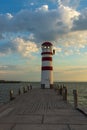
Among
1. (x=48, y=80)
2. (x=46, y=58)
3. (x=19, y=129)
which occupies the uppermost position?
(x=46, y=58)

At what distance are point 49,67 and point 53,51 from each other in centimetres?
286

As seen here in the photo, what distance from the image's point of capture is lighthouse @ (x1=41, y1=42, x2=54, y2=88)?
125ft

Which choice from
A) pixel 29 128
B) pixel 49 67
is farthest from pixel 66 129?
pixel 49 67

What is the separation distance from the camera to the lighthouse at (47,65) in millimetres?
38000

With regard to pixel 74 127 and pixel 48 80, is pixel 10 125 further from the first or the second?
pixel 48 80

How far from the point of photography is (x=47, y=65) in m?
37.8

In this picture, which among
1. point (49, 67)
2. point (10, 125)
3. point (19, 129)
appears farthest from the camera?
point (49, 67)

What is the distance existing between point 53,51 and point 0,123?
97.7 feet

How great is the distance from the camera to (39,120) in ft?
36.3

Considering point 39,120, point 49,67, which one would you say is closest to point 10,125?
point 39,120

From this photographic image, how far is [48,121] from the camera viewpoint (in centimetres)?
1083

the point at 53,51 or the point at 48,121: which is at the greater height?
the point at 53,51

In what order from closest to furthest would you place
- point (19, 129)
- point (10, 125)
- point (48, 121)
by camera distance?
point (19, 129), point (10, 125), point (48, 121)

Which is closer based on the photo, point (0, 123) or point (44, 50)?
point (0, 123)
